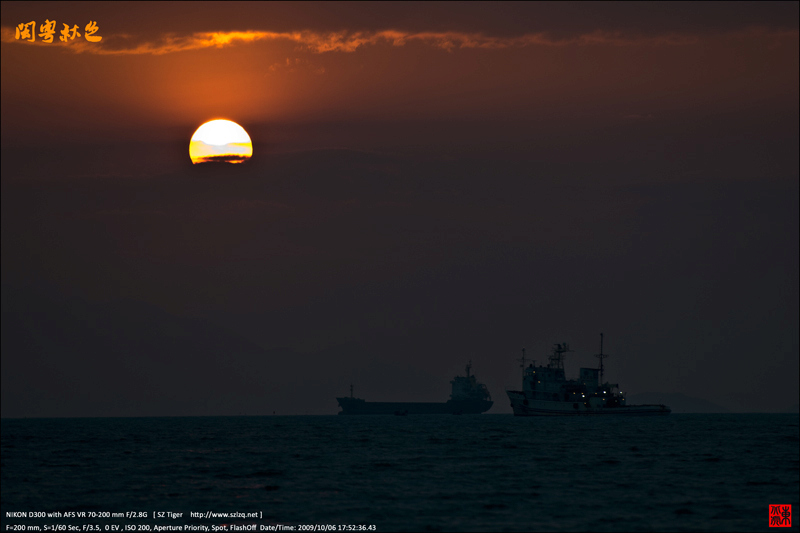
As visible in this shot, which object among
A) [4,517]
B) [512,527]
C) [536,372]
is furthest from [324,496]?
[536,372]

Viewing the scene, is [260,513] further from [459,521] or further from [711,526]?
[711,526]

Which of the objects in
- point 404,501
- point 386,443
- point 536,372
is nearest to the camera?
point 404,501

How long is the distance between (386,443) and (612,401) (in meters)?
108

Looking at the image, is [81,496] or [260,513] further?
[81,496]

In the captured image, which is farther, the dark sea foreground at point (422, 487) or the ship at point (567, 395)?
the ship at point (567, 395)

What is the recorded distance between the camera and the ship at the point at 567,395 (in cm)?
17862

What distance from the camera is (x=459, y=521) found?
3525cm

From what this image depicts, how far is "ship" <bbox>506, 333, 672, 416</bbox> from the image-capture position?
586 feet

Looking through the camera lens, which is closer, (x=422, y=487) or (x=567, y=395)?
(x=422, y=487)

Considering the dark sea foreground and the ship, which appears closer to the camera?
the dark sea foreground

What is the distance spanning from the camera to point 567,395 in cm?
17912

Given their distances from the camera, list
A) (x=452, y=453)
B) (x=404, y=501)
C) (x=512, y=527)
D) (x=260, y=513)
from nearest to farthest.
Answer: (x=512, y=527) → (x=260, y=513) → (x=404, y=501) → (x=452, y=453)

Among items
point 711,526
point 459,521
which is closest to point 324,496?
point 459,521

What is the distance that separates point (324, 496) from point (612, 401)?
15220cm
